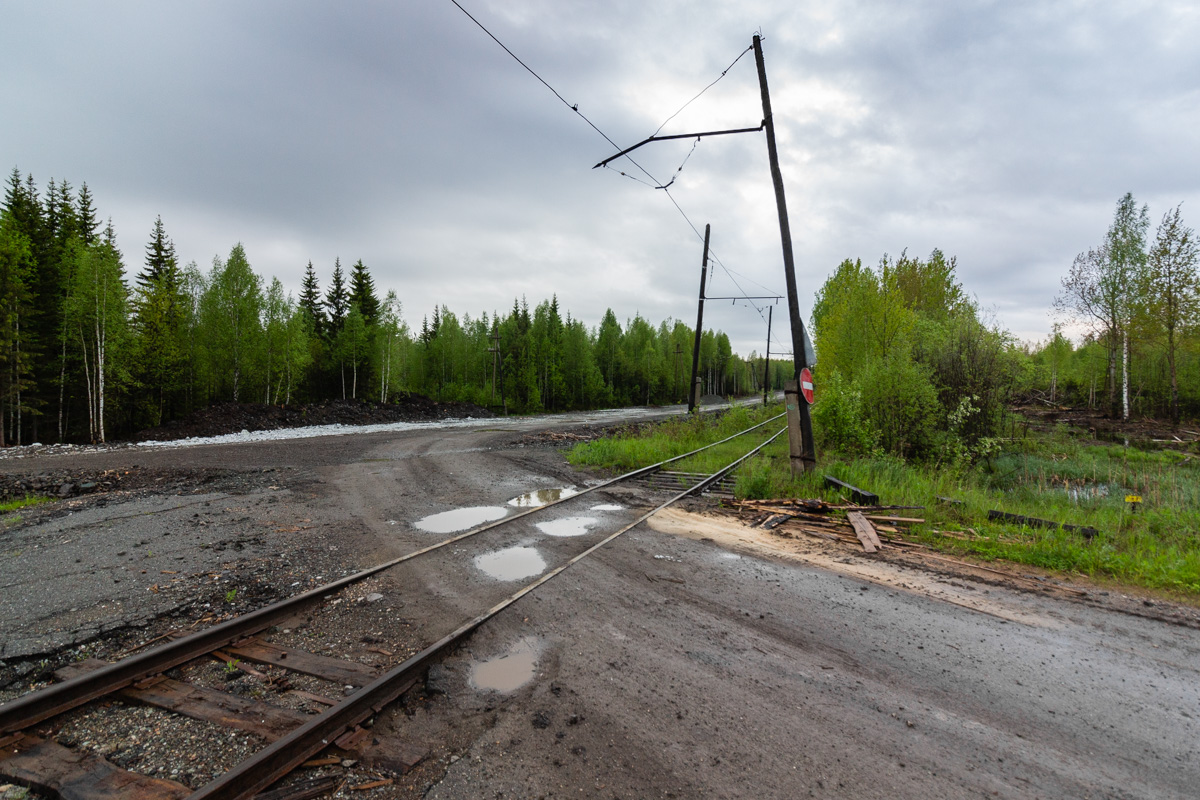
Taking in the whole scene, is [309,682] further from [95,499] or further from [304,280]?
[304,280]

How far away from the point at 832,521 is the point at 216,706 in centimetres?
745

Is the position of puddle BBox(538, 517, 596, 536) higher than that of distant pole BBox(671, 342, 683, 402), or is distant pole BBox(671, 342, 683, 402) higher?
distant pole BBox(671, 342, 683, 402)

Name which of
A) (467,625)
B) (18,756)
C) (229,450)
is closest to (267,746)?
(18,756)

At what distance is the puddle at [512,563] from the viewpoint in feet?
16.9

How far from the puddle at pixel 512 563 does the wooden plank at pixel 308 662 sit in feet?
5.88

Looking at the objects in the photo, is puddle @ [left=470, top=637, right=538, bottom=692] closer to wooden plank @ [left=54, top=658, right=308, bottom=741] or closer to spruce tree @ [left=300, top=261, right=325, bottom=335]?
wooden plank @ [left=54, top=658, right=308, bottom=741]

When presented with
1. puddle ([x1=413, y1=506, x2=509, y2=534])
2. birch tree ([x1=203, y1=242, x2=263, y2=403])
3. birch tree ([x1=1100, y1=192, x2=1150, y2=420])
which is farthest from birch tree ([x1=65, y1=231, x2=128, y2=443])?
birch tree ([x1=1100, y1=192, x2=1150, y2=420])

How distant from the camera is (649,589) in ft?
15.8

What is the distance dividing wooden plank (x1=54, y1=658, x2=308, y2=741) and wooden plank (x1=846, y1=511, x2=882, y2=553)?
20.6 feet

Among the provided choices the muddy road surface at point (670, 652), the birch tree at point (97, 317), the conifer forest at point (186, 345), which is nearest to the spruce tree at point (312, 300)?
the conifer forest at point (186, 345)

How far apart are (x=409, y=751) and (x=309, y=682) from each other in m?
1.09

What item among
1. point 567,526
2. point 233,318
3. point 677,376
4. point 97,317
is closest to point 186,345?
point 233,318

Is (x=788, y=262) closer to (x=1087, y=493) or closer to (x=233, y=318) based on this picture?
(x=1087, y=493)

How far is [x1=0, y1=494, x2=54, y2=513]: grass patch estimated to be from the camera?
7480 mm
